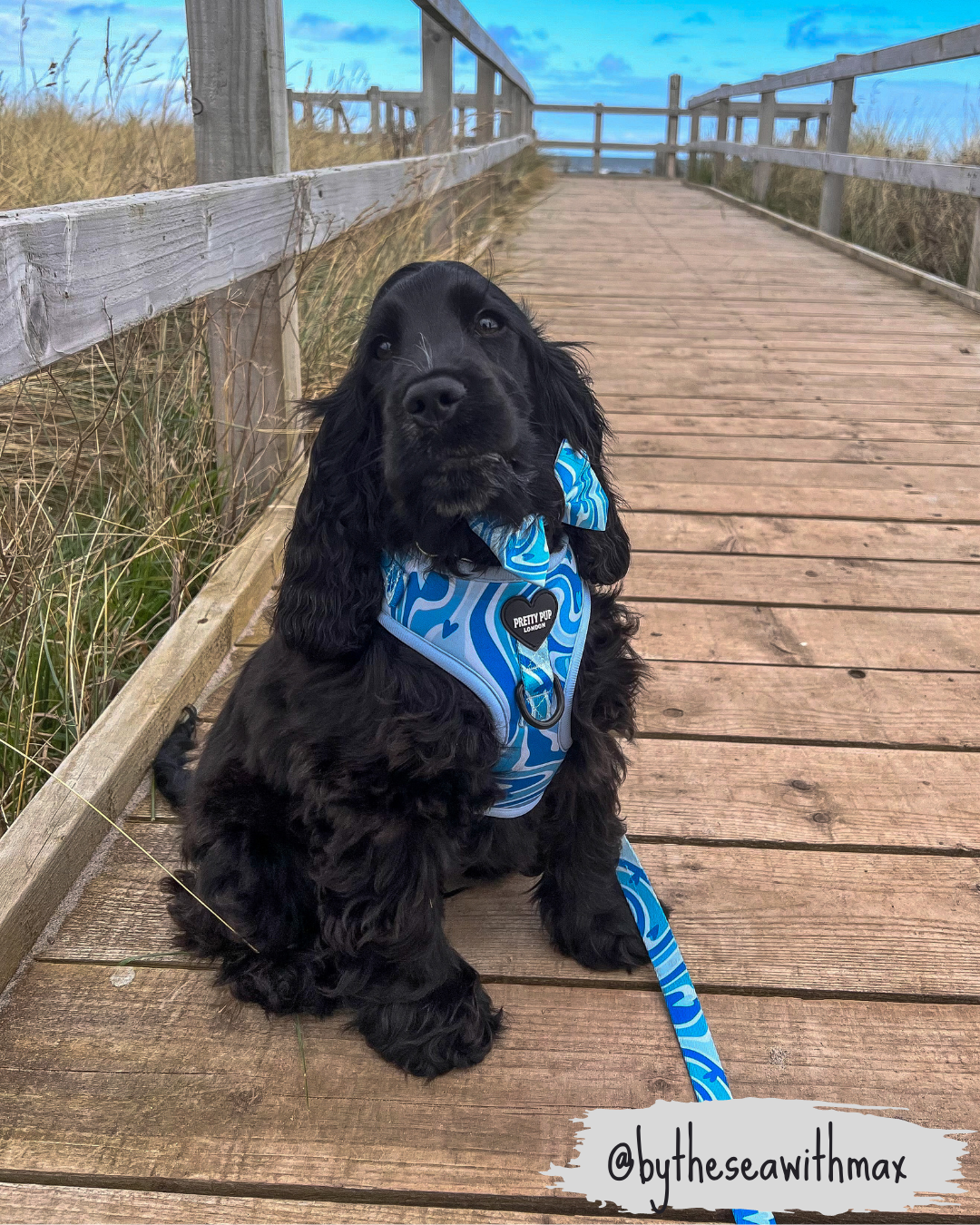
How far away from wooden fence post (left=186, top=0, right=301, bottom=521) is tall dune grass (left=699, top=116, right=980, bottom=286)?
6.53 m

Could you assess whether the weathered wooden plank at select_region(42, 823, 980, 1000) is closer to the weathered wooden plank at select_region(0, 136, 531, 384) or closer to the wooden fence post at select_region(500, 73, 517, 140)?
the weathered wooden plank at select_region(0, 136, 531, 384)

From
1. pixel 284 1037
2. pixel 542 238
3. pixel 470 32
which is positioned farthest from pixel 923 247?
pixel 284 1037

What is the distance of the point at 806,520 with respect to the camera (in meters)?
3.26

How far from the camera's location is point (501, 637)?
1439 mm

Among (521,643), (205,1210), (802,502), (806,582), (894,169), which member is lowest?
(205,1210)

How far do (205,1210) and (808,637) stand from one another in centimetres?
190

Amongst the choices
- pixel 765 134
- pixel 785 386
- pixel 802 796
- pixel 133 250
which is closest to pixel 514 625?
pixel 802 796

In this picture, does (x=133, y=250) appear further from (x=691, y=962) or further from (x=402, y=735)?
(x=691, y=962)

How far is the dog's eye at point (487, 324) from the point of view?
153 centimetres

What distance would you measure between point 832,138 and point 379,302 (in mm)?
9968

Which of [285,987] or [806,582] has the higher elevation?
[806,582]

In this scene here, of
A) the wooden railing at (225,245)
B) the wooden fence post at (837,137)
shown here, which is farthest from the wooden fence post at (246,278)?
the wooden fence post at (837,137)

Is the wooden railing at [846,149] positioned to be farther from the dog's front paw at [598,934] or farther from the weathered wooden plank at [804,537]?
the dog's front paw at [598,934]

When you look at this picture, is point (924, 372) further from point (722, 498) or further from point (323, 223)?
point (323, 223)
